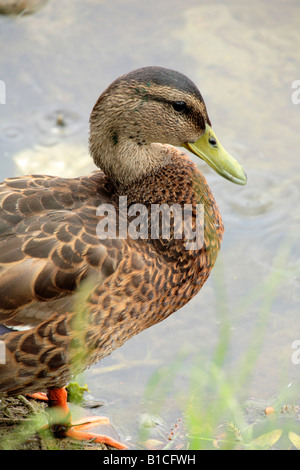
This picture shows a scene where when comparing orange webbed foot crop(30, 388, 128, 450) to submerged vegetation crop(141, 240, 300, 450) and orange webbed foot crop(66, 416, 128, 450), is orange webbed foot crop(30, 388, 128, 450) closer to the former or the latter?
orange webbed foot crop(66, 416, 128, 450)

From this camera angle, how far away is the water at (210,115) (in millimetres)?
4488

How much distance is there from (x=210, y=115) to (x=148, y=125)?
2.33 meters

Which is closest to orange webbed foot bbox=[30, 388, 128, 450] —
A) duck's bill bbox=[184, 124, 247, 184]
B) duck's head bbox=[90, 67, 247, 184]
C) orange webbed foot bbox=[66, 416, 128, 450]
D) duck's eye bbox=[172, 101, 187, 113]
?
orange webbed foot bbox=[66, 416, 128, 450]

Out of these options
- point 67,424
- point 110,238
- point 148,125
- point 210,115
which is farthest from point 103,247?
point 210,115

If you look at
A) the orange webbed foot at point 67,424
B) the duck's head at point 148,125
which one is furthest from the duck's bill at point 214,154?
the orange webbed foot at point 67,424

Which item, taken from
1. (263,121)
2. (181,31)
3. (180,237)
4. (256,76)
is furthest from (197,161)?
(180,237)

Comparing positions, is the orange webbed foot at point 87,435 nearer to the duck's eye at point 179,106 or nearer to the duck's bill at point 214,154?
the duck's bill at point 214,154

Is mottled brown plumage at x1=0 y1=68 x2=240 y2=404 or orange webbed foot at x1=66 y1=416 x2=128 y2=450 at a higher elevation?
mottled brown plumage at x1=0 y1=68 x2=240 y2=404

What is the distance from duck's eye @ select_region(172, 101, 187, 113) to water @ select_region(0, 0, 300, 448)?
111 centimetres

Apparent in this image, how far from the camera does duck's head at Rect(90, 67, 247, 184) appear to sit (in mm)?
3600

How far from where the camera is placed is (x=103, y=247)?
3434mm

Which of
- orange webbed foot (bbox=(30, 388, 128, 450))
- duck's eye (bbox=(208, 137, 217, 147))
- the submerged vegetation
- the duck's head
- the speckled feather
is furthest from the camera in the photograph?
duck's eye (bbox=(208, 137, 217, 147))

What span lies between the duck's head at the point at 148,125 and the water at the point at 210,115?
0.87 meters
